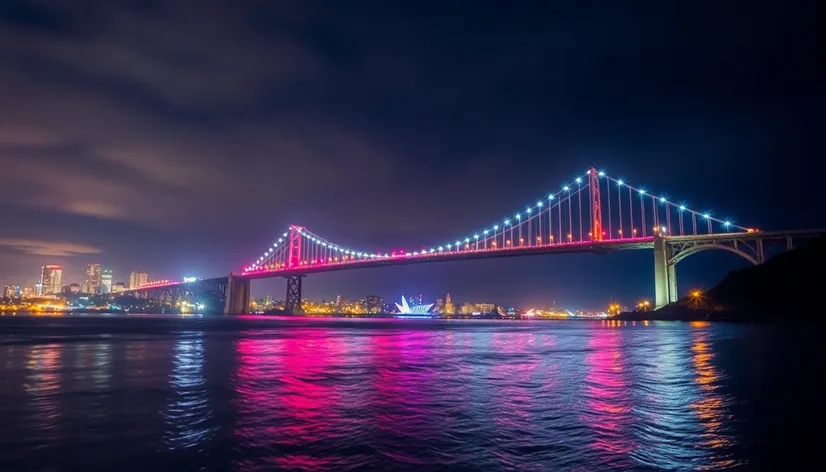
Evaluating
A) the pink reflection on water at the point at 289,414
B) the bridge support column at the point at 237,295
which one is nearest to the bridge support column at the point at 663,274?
the pink reflection on water at the point at 289,414

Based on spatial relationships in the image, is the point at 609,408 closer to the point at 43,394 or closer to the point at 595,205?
the point at 43,394

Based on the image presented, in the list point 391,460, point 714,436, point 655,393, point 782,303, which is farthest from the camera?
point 782,303

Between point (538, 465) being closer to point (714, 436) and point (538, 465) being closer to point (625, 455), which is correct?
point (625, 455)

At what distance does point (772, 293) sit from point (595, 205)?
28538mm

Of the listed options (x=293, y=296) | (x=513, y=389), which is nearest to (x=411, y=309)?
(x=293, y=296)

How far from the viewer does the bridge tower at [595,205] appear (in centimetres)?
7962

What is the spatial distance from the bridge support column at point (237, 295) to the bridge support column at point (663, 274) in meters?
84.1

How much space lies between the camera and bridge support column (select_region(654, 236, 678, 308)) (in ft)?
243

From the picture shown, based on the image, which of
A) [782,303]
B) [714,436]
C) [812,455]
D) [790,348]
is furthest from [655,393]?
[782,303]

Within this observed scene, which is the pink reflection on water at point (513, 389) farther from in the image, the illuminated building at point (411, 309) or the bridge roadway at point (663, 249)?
the illuminated building at point (411, 309)

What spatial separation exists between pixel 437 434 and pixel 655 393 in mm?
6449

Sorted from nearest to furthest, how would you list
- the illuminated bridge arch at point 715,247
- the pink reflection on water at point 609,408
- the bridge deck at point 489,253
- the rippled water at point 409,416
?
the rippled water at point 409,416
the pink reflection on water at point 609,408
the illuminated bridge arch at point 715,247
the bridge deck at point 489,253

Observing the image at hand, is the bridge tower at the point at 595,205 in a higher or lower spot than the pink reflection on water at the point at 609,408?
higher

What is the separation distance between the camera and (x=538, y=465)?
634 cm
